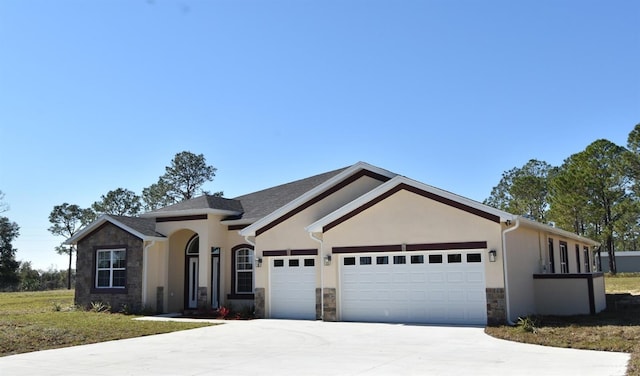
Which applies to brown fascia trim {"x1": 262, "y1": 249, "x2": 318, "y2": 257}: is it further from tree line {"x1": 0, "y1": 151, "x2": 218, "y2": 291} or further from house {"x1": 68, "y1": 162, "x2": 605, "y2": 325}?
tree line {"x1": 0, "y1": 151, "x2": 218, "y2": 291}

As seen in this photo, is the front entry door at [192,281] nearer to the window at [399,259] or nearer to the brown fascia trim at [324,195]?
the brown fascia trim at [324,195]

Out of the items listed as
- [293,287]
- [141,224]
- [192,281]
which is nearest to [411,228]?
[293,287]

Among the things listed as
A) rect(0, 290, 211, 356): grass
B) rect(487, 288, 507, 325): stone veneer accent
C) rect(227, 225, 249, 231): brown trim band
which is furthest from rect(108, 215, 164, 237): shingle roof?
rect(487, 288, 507, 325): stone veneer accent

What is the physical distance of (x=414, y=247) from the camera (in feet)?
56.3

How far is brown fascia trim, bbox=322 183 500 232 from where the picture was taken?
16297mm

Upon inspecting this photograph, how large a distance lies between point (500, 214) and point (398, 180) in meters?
3.18

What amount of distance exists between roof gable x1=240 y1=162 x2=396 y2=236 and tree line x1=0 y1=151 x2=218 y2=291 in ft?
131

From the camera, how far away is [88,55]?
1822cm

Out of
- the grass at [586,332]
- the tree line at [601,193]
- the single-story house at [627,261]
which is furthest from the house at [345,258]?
the single-story house at [627,261]

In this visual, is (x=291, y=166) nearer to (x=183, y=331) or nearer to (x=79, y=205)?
Result: (x=183, y=331)

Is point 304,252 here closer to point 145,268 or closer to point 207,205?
point 207,205

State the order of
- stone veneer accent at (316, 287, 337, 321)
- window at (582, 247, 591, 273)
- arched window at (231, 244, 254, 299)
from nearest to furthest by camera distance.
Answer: stone veneer accent at (316, 287, 337, 321)
arched window at (231, 244, 254, 299)
window at (582, 247, 591, 273)

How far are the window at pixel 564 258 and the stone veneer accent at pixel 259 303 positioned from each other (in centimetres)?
1236

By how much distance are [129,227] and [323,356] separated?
14.3 metres
